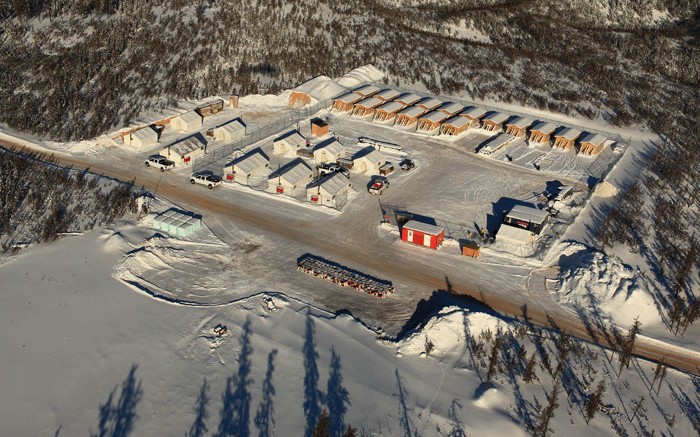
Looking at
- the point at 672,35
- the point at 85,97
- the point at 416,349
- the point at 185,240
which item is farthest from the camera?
the point at 672,35

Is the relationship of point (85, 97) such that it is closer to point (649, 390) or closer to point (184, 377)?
point (184, 377)

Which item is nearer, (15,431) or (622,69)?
(15,431)

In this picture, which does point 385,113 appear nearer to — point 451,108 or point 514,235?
point 451,108

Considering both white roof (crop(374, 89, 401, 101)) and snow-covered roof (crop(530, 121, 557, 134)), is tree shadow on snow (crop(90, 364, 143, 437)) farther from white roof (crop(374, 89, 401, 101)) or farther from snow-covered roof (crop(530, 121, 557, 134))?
snow-covered roof (crop(530, 121, 557, 134))

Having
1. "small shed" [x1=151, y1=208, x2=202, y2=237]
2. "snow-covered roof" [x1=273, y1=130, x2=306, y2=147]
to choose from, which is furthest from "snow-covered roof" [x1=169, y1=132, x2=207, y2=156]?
"small shed" [x1=151, y1=208, x2=202, y2=237]

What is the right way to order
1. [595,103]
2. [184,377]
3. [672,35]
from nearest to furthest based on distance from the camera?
1. [184,377]
2. [595,103]
3. [672,35]

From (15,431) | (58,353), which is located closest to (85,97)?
(58,353)

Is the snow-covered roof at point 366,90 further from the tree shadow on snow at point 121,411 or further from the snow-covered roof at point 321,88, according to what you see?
the tree shadow on snow at point 121,411

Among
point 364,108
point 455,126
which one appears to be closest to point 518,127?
point 455,126
